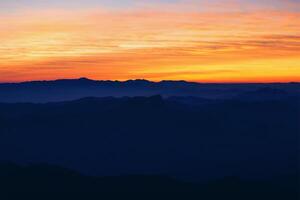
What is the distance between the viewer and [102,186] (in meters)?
104

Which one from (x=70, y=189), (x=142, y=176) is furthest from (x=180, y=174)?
(x=70, y=189)

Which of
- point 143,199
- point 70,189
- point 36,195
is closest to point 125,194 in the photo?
point 143,199

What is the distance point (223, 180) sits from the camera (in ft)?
369

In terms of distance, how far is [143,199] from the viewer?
10038cm

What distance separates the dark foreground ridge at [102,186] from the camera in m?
101

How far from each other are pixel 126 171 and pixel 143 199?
273ft

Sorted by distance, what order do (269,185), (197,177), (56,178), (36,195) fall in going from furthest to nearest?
(197,177)
(269,185)
(56,178)
(36,195)

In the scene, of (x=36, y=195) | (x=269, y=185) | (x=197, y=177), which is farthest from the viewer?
(x=197, y=177)

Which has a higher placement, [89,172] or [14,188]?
[14,188]

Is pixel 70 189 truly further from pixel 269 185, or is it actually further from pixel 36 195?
pixel 269 185

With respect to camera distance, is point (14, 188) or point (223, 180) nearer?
point (14, 188)

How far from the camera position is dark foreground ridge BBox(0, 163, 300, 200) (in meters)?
101

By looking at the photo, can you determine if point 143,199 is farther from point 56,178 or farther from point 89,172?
point 89,172

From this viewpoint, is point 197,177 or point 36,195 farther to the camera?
point 197,177
